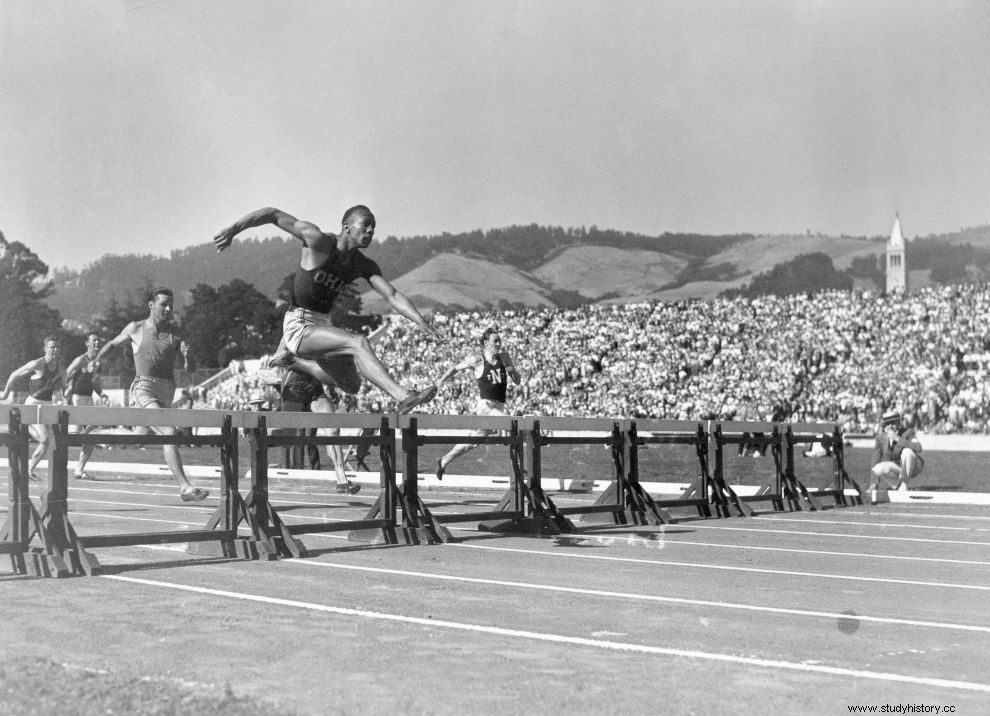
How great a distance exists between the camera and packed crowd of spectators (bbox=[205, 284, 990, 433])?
125ft

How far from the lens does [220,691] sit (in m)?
5.06

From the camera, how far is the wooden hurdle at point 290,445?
34.1 ft

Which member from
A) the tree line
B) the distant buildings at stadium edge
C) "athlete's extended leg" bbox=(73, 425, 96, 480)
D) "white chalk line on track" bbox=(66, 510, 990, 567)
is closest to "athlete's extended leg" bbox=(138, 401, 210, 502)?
"white chalk line on track" bbox=(66, 510, 990, 567)

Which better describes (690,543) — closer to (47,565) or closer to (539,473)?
(539,473)

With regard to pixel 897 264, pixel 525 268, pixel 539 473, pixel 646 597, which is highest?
pixel 525 268

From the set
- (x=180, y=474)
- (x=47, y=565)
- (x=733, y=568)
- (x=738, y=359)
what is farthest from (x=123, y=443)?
(x=738, y=359)

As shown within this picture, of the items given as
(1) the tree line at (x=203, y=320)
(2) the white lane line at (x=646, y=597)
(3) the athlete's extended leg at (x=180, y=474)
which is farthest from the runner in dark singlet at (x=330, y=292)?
(1) the tree line at (x=203, y=320)

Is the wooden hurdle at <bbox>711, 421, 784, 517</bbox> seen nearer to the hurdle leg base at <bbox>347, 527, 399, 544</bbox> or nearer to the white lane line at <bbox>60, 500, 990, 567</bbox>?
the white lane line at <bbox>60, 500, 990, 567</bbox>

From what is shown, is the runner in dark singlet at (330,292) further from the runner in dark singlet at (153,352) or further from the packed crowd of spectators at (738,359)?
the packed crowd of spectators at (738,359)

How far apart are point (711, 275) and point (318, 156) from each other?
86768mm

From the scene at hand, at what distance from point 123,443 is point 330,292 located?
2.17 m

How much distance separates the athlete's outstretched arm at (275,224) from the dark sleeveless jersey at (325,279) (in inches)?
10.2

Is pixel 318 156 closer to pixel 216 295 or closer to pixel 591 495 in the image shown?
pixel 591 495

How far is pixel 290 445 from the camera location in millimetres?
10742
